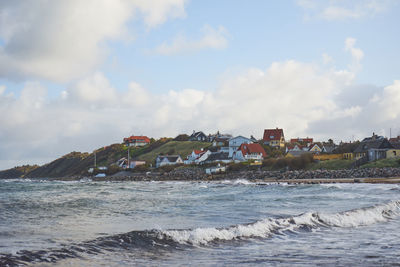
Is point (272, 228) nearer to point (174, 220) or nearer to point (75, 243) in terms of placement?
point (174, 220)

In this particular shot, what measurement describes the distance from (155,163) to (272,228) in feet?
342

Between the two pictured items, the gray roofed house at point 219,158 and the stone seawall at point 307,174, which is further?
the gray roofed house at point 219,158

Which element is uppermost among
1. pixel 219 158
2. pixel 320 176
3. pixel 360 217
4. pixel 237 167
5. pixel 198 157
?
pixel 198 157

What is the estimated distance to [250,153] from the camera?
9281 centimetres

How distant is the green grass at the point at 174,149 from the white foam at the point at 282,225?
10661 cm

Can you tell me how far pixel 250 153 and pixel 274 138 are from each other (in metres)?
24.7

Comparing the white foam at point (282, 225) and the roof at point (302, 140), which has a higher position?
the roof at point (302, 140)

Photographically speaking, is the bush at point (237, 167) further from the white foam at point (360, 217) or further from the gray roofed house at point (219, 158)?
the white foam at point (360, 217)

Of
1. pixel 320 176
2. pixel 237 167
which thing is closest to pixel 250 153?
pixel 237 167

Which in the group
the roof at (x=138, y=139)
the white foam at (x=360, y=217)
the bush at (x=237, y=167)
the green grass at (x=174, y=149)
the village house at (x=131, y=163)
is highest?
the roof at (x=138, y=139)

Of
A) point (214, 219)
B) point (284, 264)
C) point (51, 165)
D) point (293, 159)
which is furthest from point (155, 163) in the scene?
point (284, 264)

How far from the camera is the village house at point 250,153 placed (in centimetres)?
9238

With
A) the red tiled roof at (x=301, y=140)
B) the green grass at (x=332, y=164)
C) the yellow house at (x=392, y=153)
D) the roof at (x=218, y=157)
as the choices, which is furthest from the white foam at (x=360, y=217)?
the red tiled roof at (x=301, y=140)

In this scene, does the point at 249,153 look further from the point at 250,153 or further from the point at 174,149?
the point at 174,149
